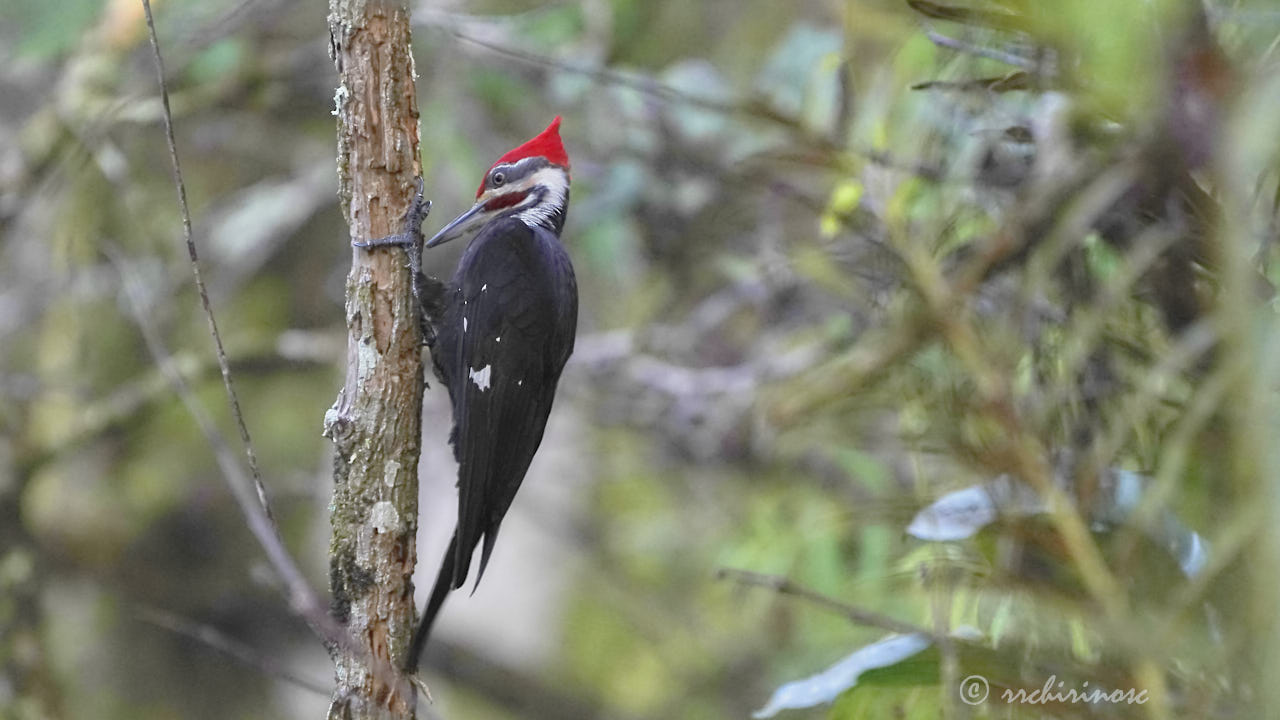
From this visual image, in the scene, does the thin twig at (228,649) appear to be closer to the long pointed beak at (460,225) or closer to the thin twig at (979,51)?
the long pointed beak at (460,225)

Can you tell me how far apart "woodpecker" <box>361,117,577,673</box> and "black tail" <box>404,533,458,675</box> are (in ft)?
0.16

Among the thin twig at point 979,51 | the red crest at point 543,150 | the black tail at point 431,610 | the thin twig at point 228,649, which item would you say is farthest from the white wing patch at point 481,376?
the thin twig at point 979,51

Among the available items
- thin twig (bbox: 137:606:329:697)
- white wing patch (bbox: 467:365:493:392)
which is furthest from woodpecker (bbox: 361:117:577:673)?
thin twig (bbox: 137:606:329:697)

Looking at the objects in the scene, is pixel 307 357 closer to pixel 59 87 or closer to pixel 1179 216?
pixel 59 87

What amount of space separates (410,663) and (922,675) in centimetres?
65

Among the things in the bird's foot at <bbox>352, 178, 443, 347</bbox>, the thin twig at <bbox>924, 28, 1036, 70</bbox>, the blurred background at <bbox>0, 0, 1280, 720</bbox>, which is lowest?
the blurred background at <bbox>0, 0, 1280, 720</bbox>

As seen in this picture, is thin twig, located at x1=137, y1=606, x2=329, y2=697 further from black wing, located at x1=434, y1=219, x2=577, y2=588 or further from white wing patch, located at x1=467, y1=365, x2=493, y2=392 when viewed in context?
white wing patch, located at x1=467, y1=365, x2=493, y2=392

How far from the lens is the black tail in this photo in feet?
4.76

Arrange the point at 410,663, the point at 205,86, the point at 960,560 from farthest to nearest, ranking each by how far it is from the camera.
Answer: the point at 205,86 → the point at 410,663 → the point at 960,560

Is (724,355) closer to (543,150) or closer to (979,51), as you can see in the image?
(543,150)

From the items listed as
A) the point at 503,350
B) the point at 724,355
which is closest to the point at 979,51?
the point at 503,350

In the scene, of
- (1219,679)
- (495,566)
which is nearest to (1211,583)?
(1219,679)

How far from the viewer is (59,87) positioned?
3549 mm

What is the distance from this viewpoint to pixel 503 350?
2014 mm
